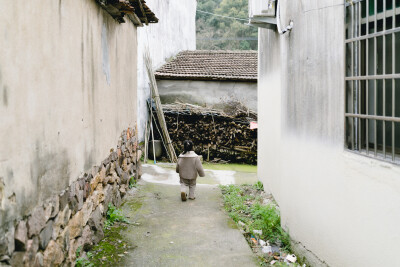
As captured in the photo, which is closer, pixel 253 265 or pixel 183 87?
pixel 253 265

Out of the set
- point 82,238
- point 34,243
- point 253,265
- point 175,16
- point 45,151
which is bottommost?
point 253,265

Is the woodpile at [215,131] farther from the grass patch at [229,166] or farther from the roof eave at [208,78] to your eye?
the roof eave at [208,78]

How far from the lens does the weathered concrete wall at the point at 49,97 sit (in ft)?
8.56

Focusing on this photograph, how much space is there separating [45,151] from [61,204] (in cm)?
69

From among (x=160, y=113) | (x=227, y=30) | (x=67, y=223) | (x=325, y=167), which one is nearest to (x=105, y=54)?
(x=67, y=223)

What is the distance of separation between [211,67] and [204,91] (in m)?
1.68

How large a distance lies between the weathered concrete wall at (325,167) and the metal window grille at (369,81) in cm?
10

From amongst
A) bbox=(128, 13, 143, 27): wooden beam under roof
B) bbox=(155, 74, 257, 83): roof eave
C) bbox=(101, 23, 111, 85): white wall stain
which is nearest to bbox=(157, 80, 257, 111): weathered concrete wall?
bbox=(155, 74, 257, 83): roof eave

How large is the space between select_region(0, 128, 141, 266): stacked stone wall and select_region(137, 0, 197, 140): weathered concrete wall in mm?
6125

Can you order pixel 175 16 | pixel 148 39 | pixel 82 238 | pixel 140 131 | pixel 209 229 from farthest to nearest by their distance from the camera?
pixel 175 16
pixel 148 39
pixel 140 131
pixel 209 229
pixel 82 238

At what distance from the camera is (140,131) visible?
12.7 meters

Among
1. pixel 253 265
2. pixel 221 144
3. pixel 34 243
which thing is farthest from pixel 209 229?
pixel 221 144

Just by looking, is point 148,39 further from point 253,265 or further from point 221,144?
point 253,265

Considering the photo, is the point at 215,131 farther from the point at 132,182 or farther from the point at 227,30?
the point at 227,30
